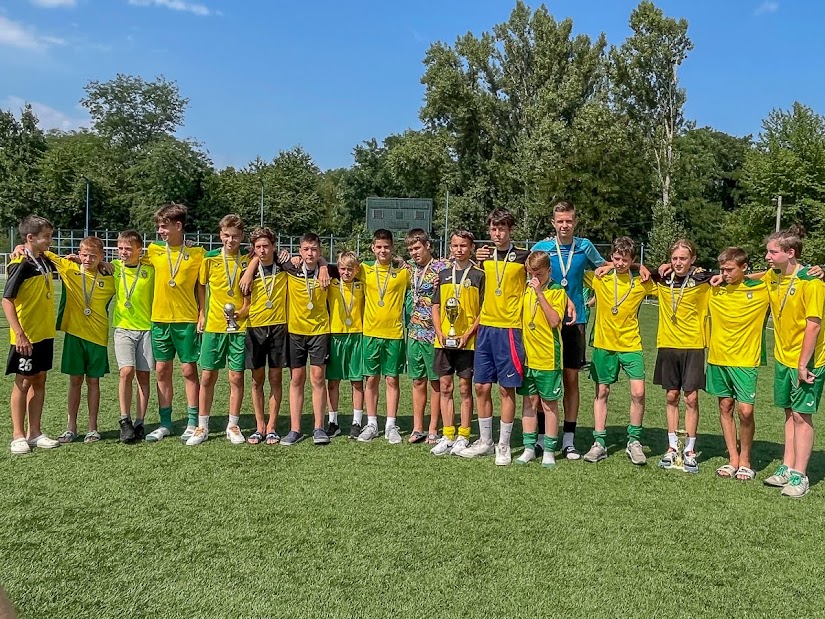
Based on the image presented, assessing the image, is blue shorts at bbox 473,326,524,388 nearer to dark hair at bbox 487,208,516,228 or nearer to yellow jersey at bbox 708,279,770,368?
dark hair at bbox 487,208,516,228

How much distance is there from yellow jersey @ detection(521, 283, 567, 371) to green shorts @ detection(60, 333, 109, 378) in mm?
3695

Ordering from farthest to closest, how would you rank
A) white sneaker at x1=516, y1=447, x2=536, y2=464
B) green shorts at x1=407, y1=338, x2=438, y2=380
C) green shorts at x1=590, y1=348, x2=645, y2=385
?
green shorts at x1=407, y1=338, x2=438, y2=380 → green shorts at x1=590, y1=348, x2=645, y2=385 → white sneaker at x1=516, y1=447, x2=536, y2=464

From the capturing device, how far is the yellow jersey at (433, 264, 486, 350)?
5.59 meters

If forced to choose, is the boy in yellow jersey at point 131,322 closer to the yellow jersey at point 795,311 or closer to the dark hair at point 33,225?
the dark hair at point 33,225

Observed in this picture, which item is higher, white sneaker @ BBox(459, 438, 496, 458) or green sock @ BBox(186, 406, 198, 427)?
green sock @ BBox(186, 406, 198, 427)

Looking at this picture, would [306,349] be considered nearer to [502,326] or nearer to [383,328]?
[383,328]

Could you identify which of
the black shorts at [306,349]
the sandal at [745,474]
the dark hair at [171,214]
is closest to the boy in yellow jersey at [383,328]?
the black shorts at [306,349]

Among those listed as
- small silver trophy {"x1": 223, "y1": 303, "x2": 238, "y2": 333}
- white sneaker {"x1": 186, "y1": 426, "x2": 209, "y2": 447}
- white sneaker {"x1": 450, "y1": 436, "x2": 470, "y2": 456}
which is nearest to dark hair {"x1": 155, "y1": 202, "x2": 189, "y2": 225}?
small silver trophy {"x1": 223, "y1": 303, "x2": 238, "y2": 333}

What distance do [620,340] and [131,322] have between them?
167 inches

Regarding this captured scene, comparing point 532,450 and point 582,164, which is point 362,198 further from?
point 532,450

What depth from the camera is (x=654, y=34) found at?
3659 cm

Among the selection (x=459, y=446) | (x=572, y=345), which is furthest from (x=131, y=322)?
(x=572, y=345)

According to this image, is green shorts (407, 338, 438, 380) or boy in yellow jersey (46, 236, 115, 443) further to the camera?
green shorts (407, 338, 438, 380)

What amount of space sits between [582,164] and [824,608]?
36.1m
